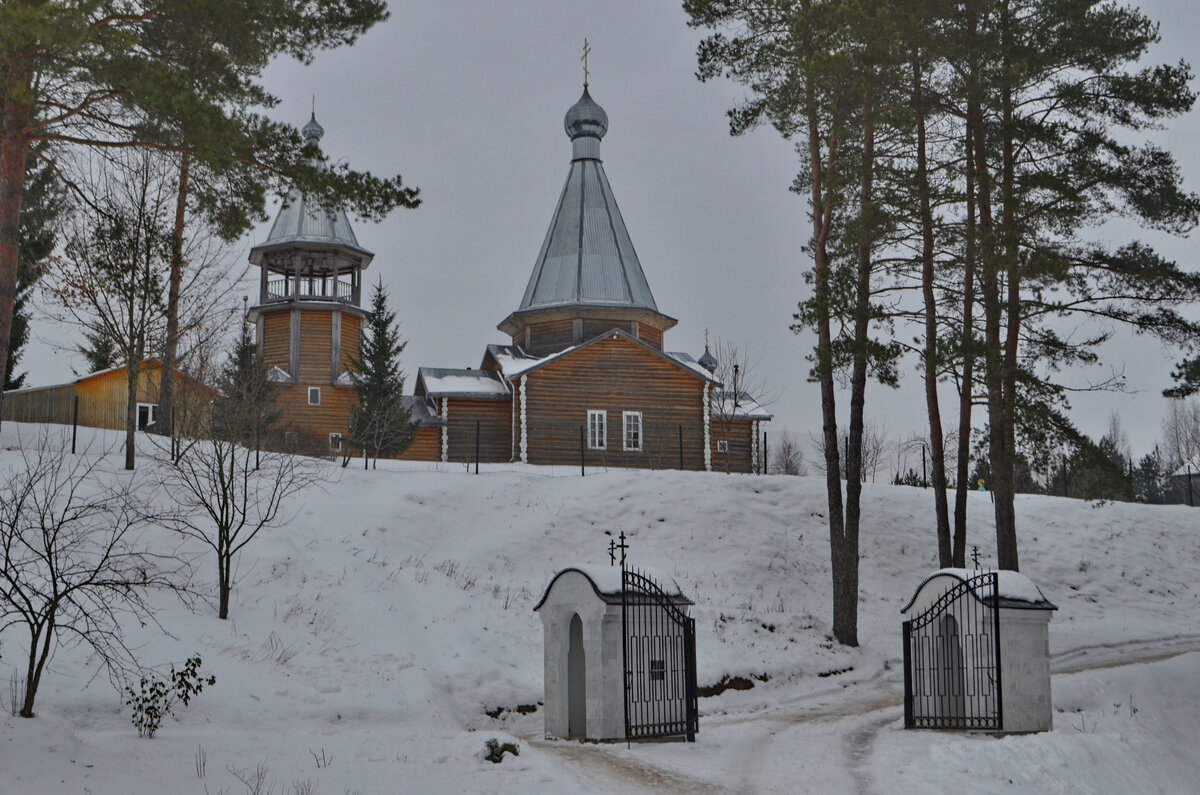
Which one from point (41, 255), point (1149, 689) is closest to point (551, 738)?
point (1149, 689)

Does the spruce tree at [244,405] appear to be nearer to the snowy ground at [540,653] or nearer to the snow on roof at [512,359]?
the snowy ground at [540,653]

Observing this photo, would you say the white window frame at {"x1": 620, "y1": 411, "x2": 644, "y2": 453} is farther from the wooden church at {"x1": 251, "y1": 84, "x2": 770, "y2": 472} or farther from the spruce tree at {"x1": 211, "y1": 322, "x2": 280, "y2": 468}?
the spruce tree at {"x1": 211, "y1": 322, "x2": 280, "y2": 468}

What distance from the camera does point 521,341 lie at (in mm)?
37906

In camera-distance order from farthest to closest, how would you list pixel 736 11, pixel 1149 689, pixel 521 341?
pixel 521 341, pixel 736 11, pixel 1149 689

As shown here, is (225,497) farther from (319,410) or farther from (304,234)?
(304,234)

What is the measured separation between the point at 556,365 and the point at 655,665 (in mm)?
21655

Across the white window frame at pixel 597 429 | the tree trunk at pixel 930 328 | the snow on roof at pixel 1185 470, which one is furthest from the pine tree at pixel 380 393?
the snow on roof at pixel 1185 470

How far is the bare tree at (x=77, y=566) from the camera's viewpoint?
10.1 meters

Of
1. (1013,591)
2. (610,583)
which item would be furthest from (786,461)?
(610,583)

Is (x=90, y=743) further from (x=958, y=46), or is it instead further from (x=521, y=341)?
(x=521, y=341)

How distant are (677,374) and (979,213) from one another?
15670 millimetres

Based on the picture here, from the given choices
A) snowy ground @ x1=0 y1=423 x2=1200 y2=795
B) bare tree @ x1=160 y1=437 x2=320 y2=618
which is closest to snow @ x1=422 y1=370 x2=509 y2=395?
snowy ground @ x1=0 y1=423 x2=1200 y2=795

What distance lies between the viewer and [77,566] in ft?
40.0

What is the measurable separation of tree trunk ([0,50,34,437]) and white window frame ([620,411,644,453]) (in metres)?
20.5
